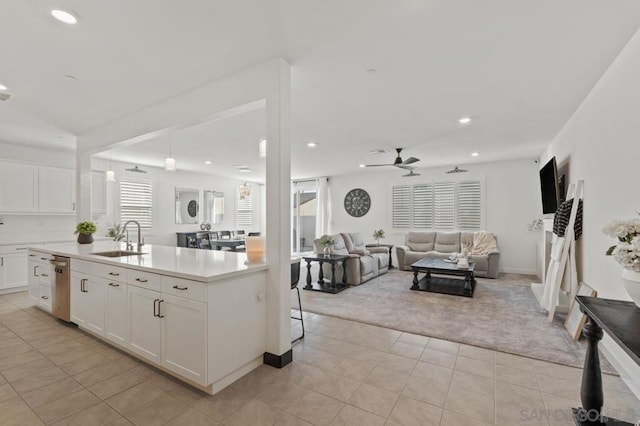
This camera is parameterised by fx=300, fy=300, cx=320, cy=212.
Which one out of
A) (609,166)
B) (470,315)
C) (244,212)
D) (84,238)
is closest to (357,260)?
(470,315)

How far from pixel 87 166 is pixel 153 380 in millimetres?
4141

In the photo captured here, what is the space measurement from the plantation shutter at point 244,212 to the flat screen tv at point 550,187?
7.86 meters

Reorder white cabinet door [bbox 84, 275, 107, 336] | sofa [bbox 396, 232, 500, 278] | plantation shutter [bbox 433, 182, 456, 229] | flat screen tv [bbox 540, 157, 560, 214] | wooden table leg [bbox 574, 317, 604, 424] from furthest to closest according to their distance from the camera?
1. plantation shutter [bbox 433, 182, 456, 229]
2. sofa [bbox 396, 232, 500, 278]
3. flat screen tv [bbox 540, 157, 560, 214]
4. white cabinet door [bbox 84, 275, 107, 336]
5. wooden table leg [bbox 574, 317, 604, 424]

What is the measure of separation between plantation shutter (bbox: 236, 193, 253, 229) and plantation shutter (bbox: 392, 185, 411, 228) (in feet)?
15.4

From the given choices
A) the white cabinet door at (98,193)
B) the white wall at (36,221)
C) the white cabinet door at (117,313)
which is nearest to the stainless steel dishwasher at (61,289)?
the white cabinet door at (117,313)

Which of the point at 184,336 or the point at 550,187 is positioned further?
the point at 550,187

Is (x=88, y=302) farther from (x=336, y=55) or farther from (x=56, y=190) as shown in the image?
(x=56, y=190)

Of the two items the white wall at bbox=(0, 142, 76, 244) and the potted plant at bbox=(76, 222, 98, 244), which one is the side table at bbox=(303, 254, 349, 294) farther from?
the white wall at bbox=(0, 142, 76, 244)

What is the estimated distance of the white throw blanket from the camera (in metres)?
6.91

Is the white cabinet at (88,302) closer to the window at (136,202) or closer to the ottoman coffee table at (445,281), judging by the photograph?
the window at (136,202)

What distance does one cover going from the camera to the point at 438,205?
802cm

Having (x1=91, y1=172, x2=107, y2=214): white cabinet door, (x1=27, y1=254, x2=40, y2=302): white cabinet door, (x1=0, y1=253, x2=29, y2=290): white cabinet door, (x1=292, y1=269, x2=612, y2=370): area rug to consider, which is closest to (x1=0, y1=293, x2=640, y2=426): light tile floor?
(x1=292, y1=269, x2=612, y2=370): area rug

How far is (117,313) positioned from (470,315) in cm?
418

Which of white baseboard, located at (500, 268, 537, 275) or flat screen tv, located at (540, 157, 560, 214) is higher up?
flat screen tv, located at (540, 157, 560, 214)
